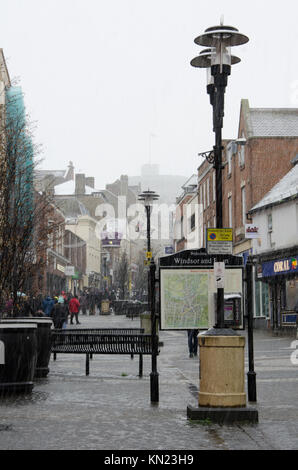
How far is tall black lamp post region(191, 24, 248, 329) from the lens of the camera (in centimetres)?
948

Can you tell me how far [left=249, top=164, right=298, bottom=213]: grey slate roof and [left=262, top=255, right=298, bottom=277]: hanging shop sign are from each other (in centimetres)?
290

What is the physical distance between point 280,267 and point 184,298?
22.0m

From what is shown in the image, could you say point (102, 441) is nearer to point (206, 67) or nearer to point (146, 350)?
point (206, 67)

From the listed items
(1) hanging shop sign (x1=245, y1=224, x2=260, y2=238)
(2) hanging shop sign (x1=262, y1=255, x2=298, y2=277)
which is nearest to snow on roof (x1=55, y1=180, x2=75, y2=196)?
(2) hanging shop sign (x1=262, y1=255, x2=298, y2=277)

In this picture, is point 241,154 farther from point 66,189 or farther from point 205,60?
point 66,189

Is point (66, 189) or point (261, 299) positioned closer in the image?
point (261, 299)

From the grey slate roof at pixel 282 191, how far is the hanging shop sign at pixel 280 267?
9.50 feet

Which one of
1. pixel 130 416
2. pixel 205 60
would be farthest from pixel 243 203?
pixel 130 416

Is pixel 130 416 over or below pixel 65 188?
below

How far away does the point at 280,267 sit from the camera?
32125 millimetres

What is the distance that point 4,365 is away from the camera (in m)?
10.4

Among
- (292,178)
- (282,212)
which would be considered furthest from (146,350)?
(292,178)

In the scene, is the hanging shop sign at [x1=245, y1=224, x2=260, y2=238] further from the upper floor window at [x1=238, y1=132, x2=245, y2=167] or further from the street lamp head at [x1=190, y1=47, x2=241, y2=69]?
the street lamp head at [x1=190, y1=47, x2=241, y2=69]
